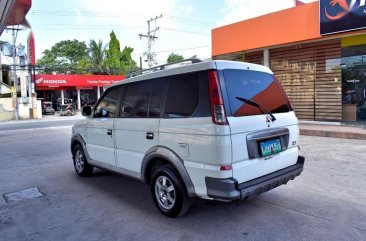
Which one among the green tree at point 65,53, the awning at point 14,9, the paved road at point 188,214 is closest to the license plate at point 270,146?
the paved road at point 188,214

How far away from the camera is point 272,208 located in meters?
4.27

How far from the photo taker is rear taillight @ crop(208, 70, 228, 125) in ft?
11.1

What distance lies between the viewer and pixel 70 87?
37.8 m

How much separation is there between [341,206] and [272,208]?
94 cm

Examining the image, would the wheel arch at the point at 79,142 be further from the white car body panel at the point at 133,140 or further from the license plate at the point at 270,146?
the license plate at the point at 270,146

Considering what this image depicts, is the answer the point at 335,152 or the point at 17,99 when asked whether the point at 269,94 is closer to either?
the point at 335,152

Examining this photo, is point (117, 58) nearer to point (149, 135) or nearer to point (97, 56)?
point (97, 56)

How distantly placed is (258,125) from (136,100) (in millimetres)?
1894

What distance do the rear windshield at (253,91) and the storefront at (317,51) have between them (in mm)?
8393

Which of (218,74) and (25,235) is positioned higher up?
(218,74)

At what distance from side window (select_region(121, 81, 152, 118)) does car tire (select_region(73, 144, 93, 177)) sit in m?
1.87

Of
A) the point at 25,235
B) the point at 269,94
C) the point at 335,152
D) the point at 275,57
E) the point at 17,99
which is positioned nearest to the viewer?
the point at 25,235

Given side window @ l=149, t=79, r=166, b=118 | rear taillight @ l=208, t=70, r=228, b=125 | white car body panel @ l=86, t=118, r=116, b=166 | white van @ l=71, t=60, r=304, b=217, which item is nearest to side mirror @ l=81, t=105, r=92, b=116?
white car body panel @ l=86, t=118, r=116, b=166

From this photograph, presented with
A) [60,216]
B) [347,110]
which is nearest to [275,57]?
[347,110]
